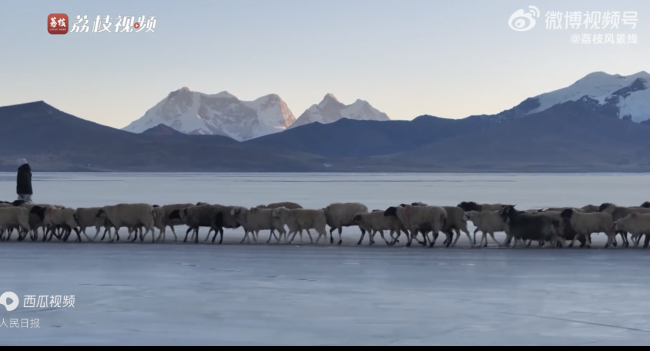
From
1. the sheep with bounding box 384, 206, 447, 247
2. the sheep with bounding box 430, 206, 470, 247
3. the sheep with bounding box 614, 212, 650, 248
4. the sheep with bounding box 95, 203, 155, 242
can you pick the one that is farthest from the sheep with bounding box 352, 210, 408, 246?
the sheep with bounding box 95, 203, 155, 242

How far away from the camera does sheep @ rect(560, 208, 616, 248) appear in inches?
682

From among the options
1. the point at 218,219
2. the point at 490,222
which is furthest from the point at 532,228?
the point at 218,219

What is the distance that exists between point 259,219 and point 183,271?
4.79 meters

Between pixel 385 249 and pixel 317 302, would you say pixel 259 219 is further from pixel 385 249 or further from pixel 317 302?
pixel 317 302

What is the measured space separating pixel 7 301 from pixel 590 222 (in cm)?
1121

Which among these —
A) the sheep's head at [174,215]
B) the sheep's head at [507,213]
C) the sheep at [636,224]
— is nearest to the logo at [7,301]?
the sheep's head at [174,215]

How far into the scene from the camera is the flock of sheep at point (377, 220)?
17391 millimetres

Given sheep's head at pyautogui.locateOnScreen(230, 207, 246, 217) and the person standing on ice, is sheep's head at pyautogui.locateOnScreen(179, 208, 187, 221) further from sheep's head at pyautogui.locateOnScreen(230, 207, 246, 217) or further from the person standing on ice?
the person standing on ice

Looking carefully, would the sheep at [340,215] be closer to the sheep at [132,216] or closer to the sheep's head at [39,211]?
the sheep at [132,216]

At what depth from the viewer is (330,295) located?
11.0 m

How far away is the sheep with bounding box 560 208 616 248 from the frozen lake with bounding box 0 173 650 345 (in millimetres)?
773

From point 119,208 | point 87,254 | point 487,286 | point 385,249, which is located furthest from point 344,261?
point 119,208

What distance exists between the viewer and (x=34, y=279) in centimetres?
1223

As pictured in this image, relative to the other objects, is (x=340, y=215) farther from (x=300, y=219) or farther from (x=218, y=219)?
(x=218, y=219)
